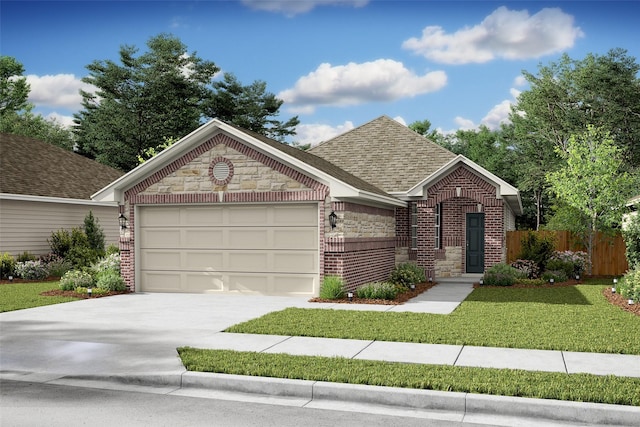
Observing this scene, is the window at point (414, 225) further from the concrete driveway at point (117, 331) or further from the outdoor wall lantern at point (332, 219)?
the concrete driveway at point (117, 331)

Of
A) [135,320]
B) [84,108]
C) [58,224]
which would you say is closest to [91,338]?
[135,320]

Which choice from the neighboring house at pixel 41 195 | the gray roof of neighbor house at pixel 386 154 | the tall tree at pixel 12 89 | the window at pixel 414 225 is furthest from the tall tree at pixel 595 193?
the tall tree at pixel 12 89

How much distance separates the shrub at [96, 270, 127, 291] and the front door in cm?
1297

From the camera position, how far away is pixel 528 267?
2205cm

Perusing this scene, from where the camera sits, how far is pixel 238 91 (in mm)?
53375

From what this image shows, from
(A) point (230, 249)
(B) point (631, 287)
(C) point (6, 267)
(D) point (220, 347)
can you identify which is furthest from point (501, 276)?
(C) point (6, 267)

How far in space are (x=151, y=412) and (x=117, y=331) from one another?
5.00m

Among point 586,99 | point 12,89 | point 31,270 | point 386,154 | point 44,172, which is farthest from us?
point 12,89

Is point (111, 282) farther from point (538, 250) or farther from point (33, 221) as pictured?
point (538, 250)

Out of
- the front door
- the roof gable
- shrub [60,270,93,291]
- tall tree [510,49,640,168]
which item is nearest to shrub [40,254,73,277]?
shrub [60,270,93,291]

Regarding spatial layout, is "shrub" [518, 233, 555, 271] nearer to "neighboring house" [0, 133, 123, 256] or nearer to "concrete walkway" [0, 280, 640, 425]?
"concrete walkway" [0, 280, 640, 425]

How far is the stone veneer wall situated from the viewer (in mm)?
17188

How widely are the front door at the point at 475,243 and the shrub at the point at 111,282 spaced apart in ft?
42.5

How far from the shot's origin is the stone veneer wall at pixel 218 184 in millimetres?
17188
